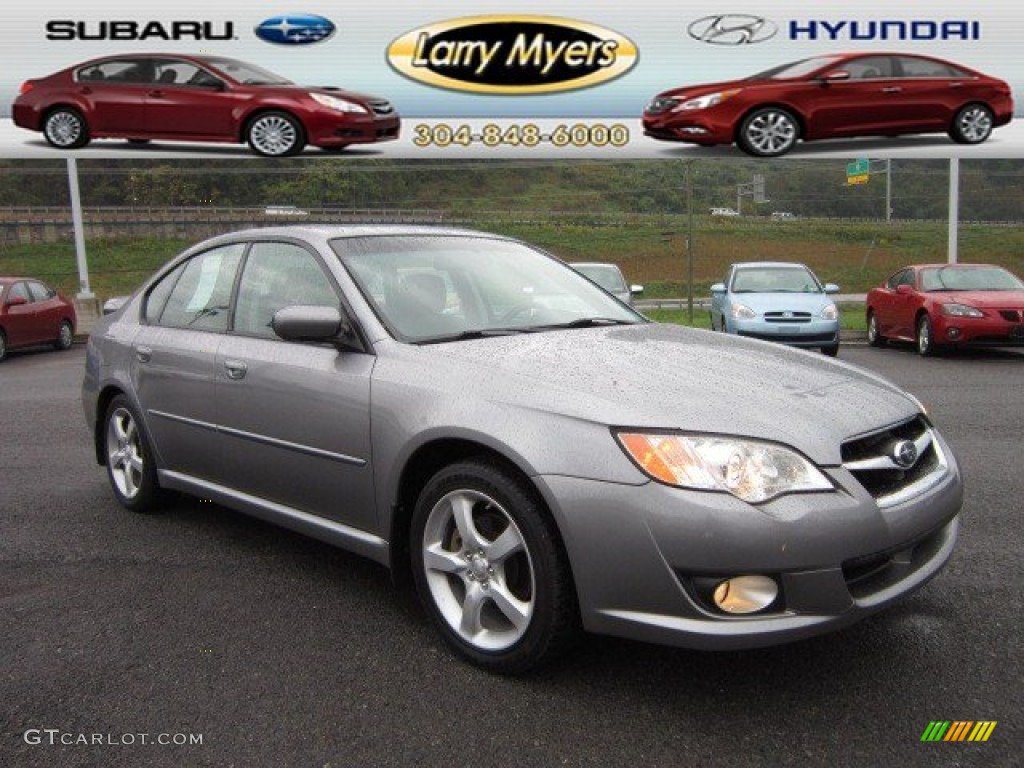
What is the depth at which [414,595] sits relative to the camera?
3564 millimetres

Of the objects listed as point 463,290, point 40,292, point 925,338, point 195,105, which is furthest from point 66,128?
point 463,290

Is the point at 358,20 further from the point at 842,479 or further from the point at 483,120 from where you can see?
the point at 842,479

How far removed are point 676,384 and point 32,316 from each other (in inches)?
603

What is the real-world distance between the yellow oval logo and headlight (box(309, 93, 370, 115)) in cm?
267

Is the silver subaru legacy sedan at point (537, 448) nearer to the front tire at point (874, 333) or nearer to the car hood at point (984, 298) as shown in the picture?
the car hood at point (984, 298)

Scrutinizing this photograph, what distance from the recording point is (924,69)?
51.1ft

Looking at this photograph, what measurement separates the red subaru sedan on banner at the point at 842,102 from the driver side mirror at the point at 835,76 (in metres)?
0.02

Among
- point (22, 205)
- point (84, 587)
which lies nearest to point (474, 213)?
point (22, 205)

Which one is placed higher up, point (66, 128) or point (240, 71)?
point (240, 71)

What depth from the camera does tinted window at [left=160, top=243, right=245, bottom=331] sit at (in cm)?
417

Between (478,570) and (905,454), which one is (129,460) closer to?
(478,570)

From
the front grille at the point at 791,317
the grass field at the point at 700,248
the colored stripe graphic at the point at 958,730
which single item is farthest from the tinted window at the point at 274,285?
the grass field at the point at 700,248

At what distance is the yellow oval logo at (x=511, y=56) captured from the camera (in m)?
17.8

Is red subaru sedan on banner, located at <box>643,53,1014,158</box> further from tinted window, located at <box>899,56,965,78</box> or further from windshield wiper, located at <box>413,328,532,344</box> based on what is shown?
windshield wiper, located at <box>413,328,532,344</box>
